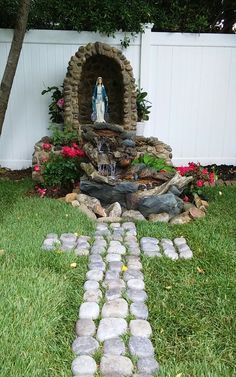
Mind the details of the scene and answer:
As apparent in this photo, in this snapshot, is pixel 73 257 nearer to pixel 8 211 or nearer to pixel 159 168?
pixel 8 211

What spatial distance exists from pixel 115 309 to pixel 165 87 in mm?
4618

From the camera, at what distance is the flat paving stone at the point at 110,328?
2.32 m

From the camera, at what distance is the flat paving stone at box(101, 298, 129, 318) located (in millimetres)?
2537

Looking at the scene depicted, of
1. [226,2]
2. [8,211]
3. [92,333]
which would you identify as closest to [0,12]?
[8,211]

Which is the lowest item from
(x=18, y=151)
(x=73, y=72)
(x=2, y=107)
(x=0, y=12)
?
(x=18, y=151)

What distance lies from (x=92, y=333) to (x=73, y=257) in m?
0.98

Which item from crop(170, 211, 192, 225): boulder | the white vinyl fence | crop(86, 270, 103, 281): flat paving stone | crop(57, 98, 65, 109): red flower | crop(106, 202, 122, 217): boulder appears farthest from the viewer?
the white vinyl fence

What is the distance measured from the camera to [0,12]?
570 centimetres

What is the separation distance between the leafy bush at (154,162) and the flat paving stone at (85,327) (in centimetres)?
281

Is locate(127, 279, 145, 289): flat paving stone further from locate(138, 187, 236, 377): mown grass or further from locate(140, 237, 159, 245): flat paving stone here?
locate(140, 237, 159, 245): flat paving stone

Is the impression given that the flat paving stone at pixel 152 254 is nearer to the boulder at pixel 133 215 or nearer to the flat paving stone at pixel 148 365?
the boulder at pixel 133 215

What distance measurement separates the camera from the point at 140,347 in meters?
2.24

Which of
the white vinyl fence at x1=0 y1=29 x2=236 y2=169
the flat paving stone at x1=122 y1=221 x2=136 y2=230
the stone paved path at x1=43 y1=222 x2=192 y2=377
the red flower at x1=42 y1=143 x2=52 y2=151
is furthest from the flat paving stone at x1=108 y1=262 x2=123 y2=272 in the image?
the white vinyl fence at x1=0 y1=29 x2=236 y2=169

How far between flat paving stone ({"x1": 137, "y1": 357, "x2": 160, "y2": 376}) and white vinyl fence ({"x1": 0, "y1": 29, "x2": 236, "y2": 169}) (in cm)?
482
